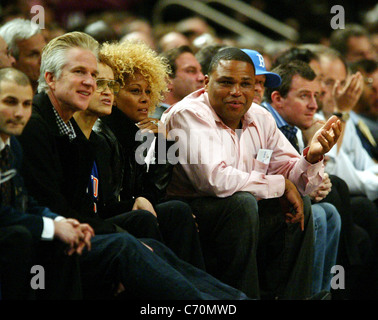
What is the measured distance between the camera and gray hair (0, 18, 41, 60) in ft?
16.3

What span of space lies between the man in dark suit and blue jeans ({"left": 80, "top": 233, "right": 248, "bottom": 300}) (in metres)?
0.16

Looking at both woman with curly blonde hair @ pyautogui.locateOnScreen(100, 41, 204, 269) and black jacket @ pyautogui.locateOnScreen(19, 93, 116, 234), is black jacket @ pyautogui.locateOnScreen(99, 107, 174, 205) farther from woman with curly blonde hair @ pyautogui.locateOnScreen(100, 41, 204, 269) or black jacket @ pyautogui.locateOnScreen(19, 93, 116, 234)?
black jacket @ pyautogui.locateOnScreen(19, 93, 116, 234)

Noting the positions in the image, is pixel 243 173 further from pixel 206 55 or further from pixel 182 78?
pixel 206 55

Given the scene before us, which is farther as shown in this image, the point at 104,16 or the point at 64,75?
the point at 104,16

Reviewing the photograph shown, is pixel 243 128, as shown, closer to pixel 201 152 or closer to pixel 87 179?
pixel 201 152

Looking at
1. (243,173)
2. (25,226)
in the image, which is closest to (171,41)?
(243,173)

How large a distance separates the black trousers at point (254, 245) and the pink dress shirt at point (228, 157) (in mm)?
110

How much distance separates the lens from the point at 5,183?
3.08 metres

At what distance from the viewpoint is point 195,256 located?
3869 millimetres

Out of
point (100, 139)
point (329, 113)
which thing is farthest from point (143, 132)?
point (329, 113)

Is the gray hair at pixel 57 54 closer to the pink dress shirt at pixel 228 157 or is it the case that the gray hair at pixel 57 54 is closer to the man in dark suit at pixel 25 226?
the man in dark suit at pixel 25 226

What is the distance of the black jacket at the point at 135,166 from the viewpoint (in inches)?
163

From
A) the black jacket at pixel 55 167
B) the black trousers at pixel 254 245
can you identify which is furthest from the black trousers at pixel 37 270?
the black trousers at pixel 254 245

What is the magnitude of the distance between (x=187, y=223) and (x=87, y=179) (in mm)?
590
